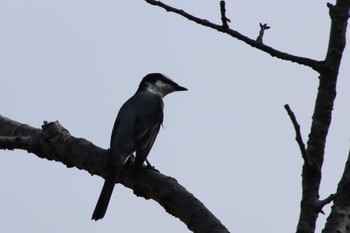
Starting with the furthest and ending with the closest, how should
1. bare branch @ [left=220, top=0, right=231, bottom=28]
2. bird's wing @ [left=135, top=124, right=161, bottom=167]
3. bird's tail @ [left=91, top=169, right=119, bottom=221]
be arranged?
bird's wing @ [left=135, top=124, right=161, bottom=167] < bird's tail @ [left=91, top=169, right=119, bottom=221] < bare branch @ [left=220, top=0, right=231, bottom=28]

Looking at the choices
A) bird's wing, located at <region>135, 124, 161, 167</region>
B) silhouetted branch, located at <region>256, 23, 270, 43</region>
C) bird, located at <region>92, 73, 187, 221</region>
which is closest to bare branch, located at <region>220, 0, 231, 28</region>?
silhouetted branch, located at <region>256, 23, 270, 43</region>

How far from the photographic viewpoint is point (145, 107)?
7.77 meters

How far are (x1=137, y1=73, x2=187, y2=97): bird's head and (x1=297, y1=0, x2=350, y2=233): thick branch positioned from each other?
535 centimetres

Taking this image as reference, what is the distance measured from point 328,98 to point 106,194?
3.09 metres

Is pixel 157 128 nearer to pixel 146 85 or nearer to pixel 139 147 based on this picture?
pixel 139 147

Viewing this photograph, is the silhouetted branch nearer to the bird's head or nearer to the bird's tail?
the bird's tail

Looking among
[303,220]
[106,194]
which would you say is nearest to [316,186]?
[303,220]

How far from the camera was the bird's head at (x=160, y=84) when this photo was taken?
9.02 m

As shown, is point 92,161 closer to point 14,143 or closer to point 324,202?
point 14,143

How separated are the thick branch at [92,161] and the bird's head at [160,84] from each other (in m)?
3.23

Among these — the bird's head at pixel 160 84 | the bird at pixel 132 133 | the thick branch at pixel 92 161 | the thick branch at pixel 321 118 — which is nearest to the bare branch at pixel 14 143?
the thick branch at pixel 92 161

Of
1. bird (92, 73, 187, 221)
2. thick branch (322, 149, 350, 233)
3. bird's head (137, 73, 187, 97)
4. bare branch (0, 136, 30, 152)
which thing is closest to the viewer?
thick branch (322, 149, 350, 233)

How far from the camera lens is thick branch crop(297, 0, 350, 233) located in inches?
129

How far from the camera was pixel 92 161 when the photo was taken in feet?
17.7
